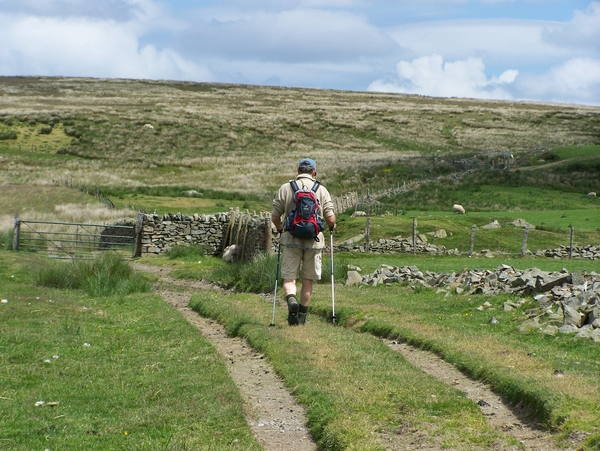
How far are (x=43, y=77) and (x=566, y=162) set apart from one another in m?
114

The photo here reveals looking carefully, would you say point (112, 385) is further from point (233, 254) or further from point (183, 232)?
point (183, 232)

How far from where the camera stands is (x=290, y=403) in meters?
8.26

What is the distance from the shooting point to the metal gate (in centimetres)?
2714

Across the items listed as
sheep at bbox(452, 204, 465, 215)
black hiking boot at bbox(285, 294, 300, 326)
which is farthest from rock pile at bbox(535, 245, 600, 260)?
black hiking boot at bbox(285, 294, 300, 326)

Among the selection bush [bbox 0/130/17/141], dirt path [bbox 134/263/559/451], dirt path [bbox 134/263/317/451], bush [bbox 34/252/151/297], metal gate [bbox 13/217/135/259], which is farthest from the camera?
bush [bbox 0/130/17/141]

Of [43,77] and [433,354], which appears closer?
[433,354]

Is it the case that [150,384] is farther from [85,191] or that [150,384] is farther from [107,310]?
[85,191]

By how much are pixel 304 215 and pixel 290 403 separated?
141 inches

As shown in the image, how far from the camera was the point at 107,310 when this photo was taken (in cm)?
1512

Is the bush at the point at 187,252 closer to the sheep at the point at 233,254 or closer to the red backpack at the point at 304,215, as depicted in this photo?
the sheep at the point at 233,254

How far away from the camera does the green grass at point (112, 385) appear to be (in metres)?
6.92

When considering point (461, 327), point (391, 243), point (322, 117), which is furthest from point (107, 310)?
point (322, 117)

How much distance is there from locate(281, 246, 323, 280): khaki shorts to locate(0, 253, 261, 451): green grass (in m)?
1.67

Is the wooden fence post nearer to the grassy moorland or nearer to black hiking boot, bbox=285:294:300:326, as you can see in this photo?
the grassy moorland
